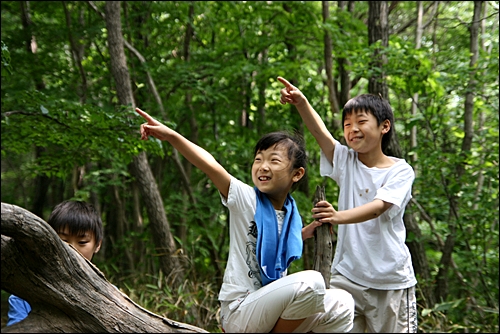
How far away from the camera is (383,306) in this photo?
2697 millimetres

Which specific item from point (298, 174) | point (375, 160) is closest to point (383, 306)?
point (375, 160)

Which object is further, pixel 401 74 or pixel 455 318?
pixel 455 318

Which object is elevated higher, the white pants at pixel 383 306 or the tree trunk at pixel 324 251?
the tree trunk at pixel 324 251

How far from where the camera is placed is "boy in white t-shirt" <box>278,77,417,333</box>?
2654 millimetres

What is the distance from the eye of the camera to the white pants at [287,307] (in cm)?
198

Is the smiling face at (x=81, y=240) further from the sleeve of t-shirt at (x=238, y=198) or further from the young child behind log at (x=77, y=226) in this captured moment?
the sleeve of t-shirt at (x=238, y=198)

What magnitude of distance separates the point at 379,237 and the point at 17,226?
1.92 meters

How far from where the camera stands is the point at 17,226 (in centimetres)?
138

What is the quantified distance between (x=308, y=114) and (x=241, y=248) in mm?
888

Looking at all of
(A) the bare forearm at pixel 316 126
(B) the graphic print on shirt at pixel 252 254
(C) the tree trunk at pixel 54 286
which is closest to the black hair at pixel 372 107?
(A) the bare forearm at pixel 316 126

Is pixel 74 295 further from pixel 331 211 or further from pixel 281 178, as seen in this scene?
pixel 331 211

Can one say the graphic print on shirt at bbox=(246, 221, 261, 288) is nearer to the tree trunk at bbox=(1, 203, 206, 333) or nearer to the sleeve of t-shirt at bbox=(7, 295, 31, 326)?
the tree trunk at bbox=(1, 203, 206, 333)

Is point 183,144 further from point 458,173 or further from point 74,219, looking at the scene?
point 458,173

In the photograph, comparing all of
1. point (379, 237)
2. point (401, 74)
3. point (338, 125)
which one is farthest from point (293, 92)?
point (338, 125)
